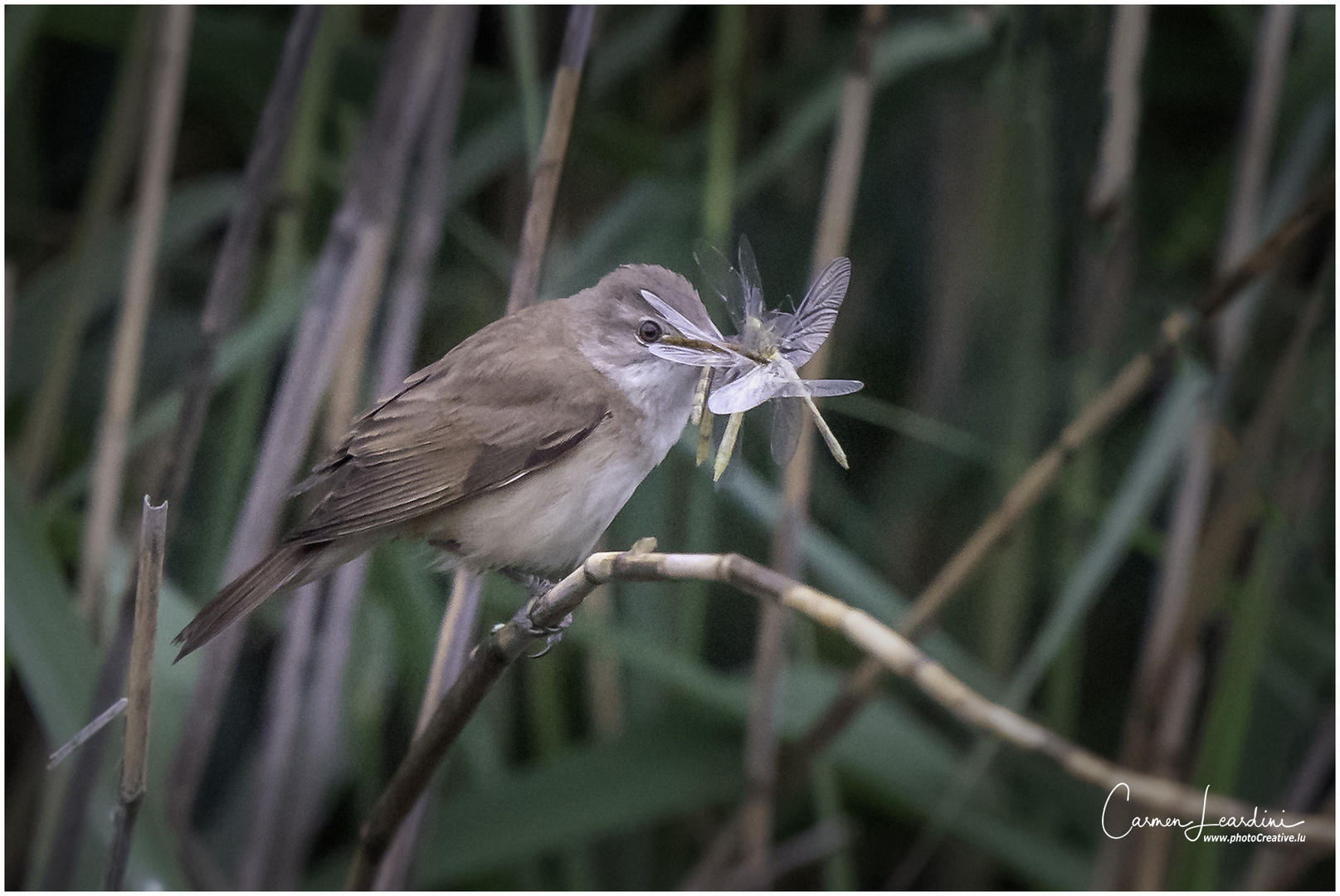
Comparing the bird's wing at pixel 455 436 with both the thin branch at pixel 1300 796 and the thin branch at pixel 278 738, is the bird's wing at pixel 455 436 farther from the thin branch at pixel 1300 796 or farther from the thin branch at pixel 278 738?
the thin branch at pixel 1300 796

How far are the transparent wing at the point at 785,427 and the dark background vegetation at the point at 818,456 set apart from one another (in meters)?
Result: 0.28

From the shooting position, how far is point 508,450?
0.57 m

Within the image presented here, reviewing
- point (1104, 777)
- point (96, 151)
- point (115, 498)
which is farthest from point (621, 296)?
point (96, 151)

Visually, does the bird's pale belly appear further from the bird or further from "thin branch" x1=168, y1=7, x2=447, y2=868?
"thin branch" x1=168, y1=7, x2=447, y2=868

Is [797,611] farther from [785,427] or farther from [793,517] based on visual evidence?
[793,517]

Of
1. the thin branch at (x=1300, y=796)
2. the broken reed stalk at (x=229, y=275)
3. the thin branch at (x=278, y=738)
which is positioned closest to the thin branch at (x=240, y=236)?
the broken reed stalk at (x=229, y=275)

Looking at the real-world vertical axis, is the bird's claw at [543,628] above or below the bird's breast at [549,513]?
below

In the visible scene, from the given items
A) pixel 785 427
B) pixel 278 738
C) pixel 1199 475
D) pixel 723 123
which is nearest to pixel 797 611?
pixel 785 427

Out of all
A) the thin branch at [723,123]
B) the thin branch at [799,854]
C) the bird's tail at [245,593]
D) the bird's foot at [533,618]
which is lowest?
the thin branch at [799,854]

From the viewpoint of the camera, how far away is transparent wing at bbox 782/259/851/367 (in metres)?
0.42

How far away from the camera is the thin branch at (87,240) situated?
3.00ft

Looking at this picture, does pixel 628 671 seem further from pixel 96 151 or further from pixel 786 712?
pixel 96 151

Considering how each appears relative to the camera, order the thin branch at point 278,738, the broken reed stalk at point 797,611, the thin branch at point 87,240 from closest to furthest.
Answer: the broken reed stalk at point 797,611, the thin branch at point 278,738, the thin branch at point 87,240

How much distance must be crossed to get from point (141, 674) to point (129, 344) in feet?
1.28
